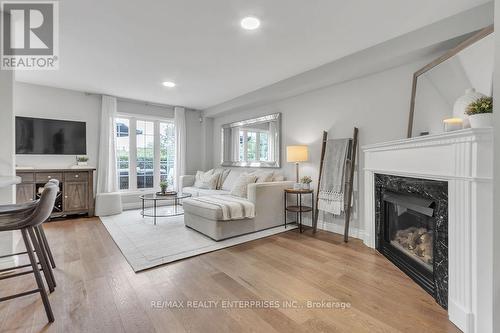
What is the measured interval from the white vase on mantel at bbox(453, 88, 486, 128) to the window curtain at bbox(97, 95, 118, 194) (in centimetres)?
559

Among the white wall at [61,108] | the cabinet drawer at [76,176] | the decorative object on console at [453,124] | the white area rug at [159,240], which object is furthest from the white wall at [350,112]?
the cabinet drawer at [76,176]

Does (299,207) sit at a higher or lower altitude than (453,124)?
lower

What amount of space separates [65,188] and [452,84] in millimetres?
5765

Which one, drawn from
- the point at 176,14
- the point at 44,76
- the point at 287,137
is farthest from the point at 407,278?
the point at 44,76

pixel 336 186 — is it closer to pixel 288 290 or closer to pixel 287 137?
pixel 287 137

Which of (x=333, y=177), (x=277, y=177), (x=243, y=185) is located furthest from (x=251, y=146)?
(x=333, y=177)

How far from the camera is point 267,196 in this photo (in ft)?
12.0

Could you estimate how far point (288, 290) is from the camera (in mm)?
1967

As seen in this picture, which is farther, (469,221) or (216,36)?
(216,36)

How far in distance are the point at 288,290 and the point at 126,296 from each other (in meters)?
1.31

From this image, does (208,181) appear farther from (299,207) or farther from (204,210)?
(299,207)

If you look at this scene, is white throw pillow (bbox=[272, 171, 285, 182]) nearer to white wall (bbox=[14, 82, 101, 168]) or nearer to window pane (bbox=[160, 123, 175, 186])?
window pane (bbox=[160, 123, 175, 186])

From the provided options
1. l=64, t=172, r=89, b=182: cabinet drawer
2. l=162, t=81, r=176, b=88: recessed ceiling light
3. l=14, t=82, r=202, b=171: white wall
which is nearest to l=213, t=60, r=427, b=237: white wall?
l=162, t=81, r=176, b=88: recessed ceiling light

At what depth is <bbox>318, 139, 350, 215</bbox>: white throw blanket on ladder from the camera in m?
3.30
